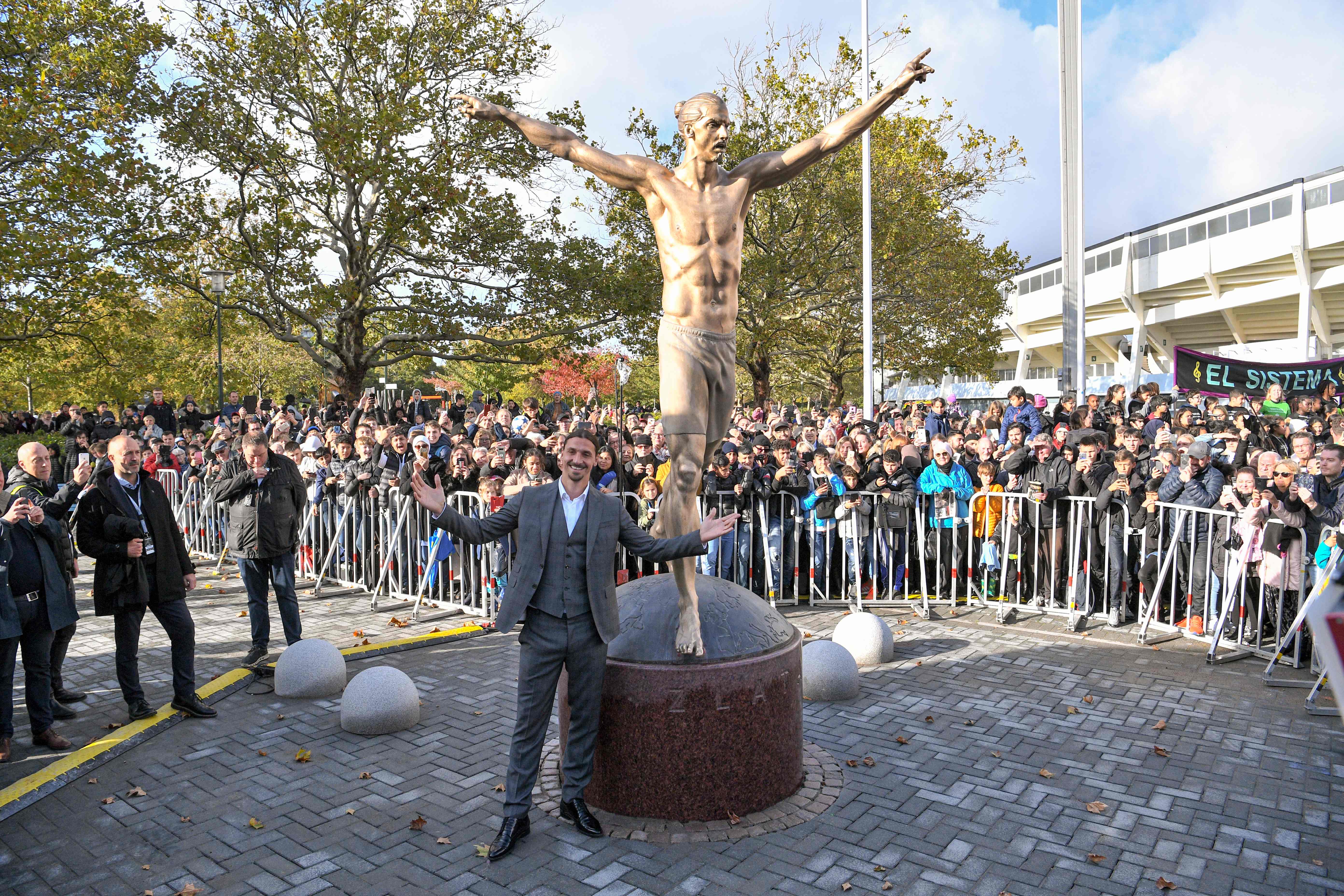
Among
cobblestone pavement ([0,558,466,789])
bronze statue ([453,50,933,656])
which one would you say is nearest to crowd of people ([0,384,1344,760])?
cobblestone pavement ([0,558,466,789])

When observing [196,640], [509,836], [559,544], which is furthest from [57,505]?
[509,836]

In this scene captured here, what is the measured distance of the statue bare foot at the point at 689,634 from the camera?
4.89 metres

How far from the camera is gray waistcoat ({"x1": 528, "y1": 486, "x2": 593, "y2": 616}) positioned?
4.74 meters

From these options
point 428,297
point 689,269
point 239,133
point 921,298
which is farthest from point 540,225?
point 689,269

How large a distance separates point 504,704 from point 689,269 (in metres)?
3.76

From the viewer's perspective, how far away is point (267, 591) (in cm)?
831

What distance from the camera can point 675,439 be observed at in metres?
5.23

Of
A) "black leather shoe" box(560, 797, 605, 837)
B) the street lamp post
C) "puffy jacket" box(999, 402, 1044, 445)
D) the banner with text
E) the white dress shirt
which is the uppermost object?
the street lamp post

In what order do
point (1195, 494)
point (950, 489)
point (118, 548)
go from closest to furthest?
point (118, 548) → point (1195, 494) → point (950, 489)

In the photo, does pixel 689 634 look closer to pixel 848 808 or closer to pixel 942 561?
pixel 848 808

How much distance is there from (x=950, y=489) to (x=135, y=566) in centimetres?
782

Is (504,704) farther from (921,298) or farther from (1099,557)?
(921,298)

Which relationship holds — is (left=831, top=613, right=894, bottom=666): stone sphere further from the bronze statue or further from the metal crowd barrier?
the bronze statue

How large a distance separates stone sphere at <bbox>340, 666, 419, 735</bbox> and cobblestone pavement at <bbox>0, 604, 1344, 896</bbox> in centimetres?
13
